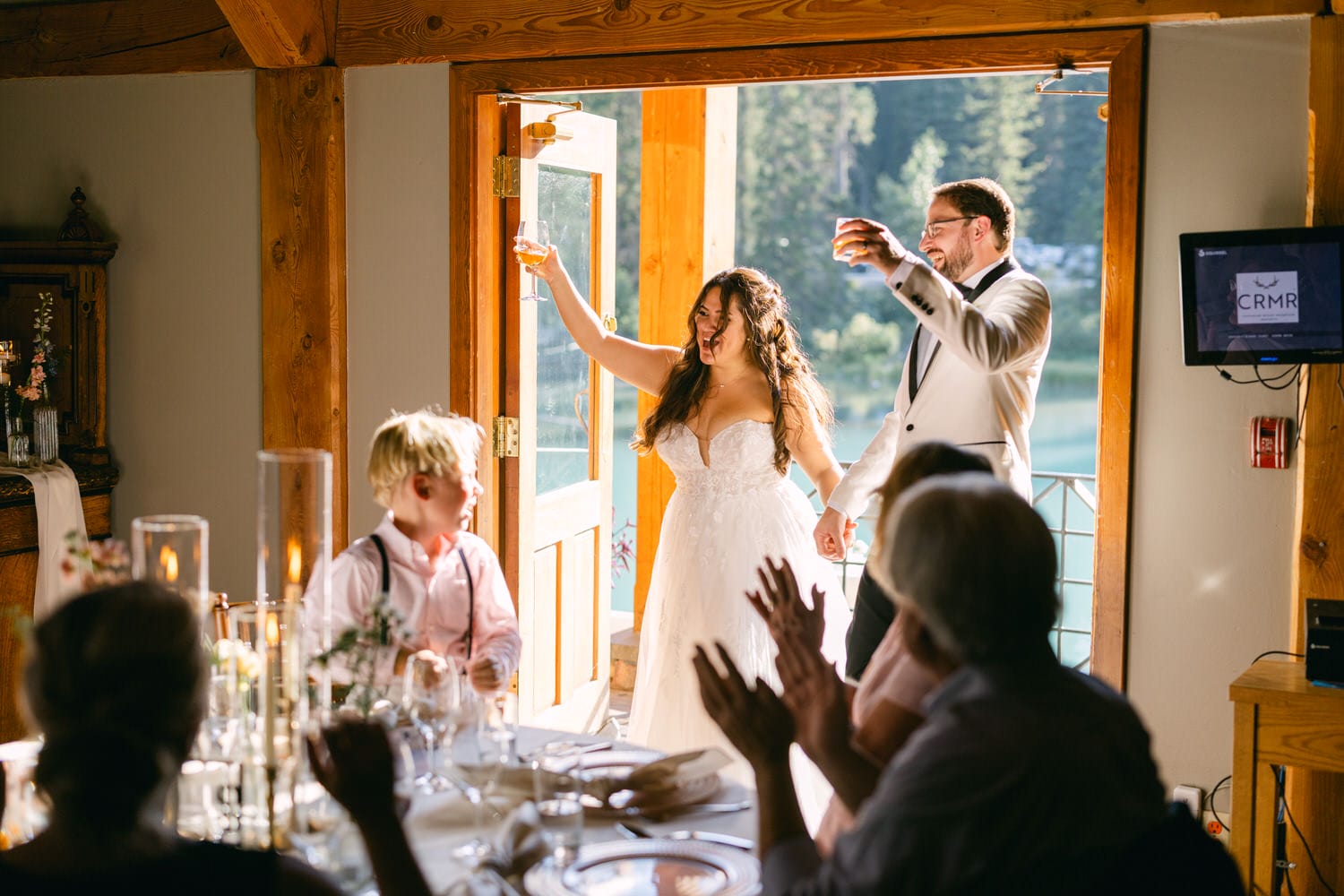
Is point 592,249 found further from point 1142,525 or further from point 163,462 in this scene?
point 1142,525

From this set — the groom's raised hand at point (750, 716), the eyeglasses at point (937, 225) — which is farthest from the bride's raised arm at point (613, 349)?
the groom's raised hand at point (750, 716)

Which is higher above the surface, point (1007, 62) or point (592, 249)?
point (1007, 62)

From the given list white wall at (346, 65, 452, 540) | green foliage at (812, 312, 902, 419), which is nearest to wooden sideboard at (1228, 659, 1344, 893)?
white wall at (346, 65, 452, 540)

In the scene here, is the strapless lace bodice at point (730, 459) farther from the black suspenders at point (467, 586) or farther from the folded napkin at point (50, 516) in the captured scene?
the folded napkin at point (50, 516)

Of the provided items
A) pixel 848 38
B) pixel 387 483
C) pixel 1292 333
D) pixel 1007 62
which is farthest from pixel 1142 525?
pixel 387 483

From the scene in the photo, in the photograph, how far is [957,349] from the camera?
3111 mm

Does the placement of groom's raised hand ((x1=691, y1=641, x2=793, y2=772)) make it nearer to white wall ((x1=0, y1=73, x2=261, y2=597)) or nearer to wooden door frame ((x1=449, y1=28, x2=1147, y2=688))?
wooden door frame ((x1=449, y1=28, x2=1147, y2=688))

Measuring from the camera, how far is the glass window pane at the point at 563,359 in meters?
4.21

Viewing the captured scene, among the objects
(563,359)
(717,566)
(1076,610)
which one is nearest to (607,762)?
(717,566)

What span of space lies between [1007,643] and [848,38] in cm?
235

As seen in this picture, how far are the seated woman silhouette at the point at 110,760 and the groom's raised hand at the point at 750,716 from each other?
58 centimetres

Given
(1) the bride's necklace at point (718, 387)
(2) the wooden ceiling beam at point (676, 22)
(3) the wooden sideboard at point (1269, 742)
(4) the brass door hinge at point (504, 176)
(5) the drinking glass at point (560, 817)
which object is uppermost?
(2) the wooden ceiling beam at point (676, 22)

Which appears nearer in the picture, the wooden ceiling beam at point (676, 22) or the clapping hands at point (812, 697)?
the clapping hands at point (812, 697)

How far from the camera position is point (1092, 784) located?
1367 mm
